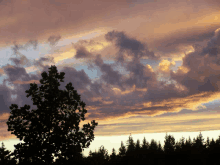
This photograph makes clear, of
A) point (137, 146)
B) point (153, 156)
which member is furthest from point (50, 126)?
point (137, 146)

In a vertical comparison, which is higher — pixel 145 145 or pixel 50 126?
pixel 50 126

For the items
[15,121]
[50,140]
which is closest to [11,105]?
A: [15,121]

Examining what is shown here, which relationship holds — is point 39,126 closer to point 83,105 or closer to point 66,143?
point 66,143

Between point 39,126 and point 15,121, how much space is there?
2.73 meters

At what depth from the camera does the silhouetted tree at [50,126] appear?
24891mm

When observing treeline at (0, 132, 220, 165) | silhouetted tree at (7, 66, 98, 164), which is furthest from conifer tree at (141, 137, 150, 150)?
silhouetted tree at (7, 66, 98, 164)

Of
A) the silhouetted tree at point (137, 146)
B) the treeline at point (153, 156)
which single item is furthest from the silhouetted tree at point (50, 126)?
Answer: the silhouetted tree at point (137, 146)

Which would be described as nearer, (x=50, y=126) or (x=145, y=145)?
(x=50, y=126)

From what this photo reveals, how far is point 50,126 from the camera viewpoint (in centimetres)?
2522

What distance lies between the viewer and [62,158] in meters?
25.3

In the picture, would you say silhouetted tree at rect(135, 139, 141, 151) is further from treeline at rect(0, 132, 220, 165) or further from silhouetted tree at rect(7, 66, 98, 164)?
silhouetted tree at rect(7, 66, 98, 164)

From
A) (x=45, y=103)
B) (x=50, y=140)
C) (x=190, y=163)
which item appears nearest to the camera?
(x=50, y=140)

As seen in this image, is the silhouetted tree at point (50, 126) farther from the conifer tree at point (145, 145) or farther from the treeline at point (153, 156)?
the conifer tree at point (145, 145)

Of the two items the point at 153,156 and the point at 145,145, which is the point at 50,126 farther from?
the point at 145,145
